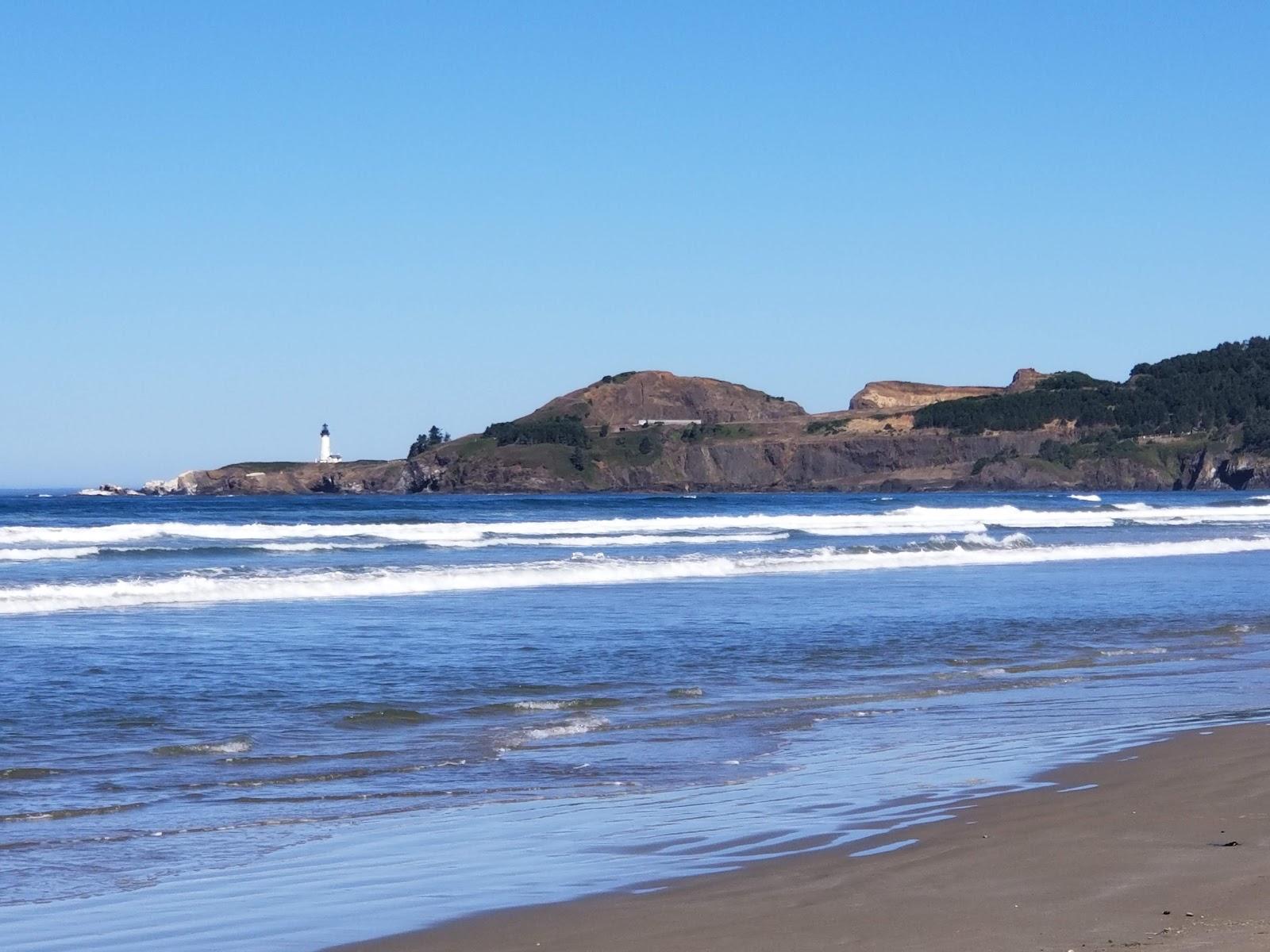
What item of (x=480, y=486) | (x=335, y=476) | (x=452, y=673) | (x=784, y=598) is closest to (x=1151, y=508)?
(x=784, y=598)

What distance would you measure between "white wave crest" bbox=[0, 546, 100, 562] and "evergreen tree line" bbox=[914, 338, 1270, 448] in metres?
125

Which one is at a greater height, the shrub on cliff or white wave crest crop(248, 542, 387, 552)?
the shrub on cliff

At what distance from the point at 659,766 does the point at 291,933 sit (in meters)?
4.13

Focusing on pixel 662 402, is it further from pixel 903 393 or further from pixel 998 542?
pixel 998 542

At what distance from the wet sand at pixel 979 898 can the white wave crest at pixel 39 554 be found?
29350 millimetres

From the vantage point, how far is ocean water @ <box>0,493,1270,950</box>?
6.59 metres

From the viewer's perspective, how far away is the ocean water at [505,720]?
21.6ft

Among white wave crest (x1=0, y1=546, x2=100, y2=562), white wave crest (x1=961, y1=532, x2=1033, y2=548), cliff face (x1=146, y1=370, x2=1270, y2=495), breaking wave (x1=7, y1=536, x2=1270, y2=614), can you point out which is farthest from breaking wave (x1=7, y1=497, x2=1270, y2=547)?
cliff face (x1=146, y1=370, x2=1270, y2=495)

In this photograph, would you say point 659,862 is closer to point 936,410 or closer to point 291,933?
point 291,933

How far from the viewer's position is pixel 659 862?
21.6ft

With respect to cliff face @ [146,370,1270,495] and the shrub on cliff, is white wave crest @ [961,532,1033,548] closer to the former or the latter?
cliff face @ [146,370,1270,495]

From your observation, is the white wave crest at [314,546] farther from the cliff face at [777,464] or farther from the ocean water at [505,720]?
the cliff face at [777,464]

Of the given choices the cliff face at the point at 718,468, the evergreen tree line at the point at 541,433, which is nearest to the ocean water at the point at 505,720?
the cliff face at the point at 718,468

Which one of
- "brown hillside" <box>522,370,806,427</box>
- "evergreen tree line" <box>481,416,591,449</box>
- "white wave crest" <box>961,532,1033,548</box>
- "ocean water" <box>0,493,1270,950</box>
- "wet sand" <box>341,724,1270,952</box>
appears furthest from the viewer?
"brown hillside" <box>522,370,806,427</box>
